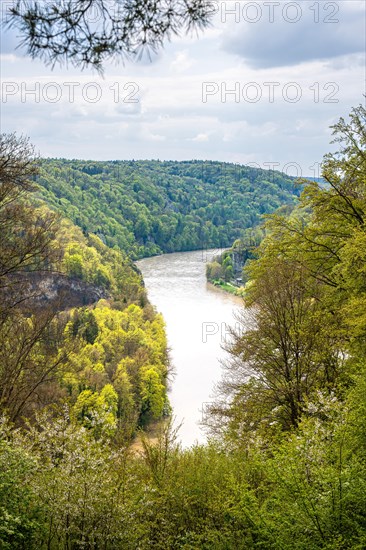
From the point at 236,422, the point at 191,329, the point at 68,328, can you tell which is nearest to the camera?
the point at 236,422

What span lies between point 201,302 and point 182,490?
176 feet

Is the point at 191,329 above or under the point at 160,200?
under

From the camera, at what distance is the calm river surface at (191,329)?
111 feet

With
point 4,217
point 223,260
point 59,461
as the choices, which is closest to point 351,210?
point 4,217

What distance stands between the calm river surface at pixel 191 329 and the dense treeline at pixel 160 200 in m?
26.1

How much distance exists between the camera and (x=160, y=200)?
144750 mm

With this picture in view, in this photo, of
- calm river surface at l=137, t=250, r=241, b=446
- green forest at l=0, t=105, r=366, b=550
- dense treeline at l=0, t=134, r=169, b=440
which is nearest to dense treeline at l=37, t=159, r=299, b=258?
calm river surface at l=137, t=250, r=241, b=446

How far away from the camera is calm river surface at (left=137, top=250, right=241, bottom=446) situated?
111ft

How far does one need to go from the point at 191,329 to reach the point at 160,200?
97.3m

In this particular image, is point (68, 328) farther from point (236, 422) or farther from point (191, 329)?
point (191, 329)

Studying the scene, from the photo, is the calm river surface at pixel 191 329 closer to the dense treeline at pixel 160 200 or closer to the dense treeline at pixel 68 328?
the dense treeline at pixel 68 328

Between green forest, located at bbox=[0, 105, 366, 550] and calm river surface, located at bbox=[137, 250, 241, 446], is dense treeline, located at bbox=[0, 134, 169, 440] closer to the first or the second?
green forest, located at bbox=[0, 105, 366, 550]

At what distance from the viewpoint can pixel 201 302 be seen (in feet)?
203

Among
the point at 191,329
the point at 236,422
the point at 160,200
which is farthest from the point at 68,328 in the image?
the point at 160,200
